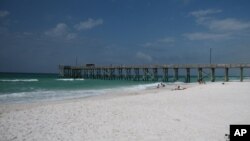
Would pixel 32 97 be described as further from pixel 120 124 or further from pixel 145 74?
pixel 145 74

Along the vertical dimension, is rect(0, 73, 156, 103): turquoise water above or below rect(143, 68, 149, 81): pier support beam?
below

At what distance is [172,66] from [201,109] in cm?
3293

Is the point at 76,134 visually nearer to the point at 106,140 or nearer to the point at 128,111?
the point at 106,140

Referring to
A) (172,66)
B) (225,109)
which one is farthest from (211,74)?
(225,109)

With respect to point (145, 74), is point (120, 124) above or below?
below

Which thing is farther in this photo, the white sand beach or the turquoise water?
the turquoise water

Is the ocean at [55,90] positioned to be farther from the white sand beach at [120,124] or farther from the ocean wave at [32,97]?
the white sand beach at [120,124]

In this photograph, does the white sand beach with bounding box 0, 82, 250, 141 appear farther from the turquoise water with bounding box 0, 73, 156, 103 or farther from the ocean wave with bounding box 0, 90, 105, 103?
the turquoise water with bounding box 0, 73, 156, 103

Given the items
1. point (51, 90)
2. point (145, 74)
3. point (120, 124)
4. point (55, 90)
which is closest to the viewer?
point (120, 124)

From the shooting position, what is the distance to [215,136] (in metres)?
7.08

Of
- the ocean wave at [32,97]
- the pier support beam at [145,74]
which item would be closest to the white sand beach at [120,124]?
the ocean wave at [32,97]

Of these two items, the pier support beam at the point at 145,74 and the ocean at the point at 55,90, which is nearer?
the ocean at the point at 55,90

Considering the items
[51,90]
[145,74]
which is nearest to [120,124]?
[51,90]

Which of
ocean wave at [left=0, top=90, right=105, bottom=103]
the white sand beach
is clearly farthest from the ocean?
the white sand beach
